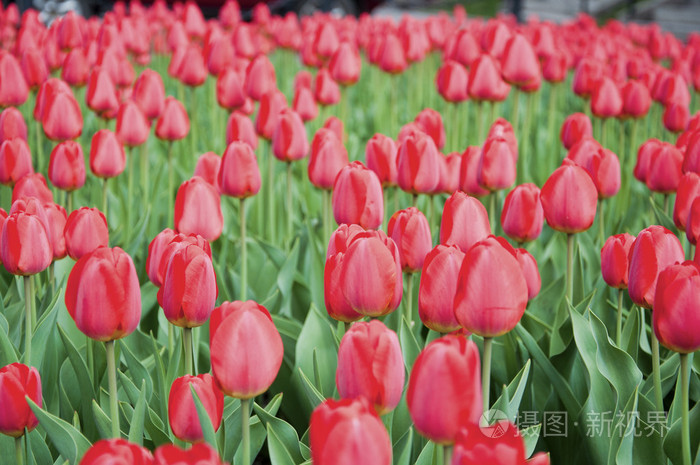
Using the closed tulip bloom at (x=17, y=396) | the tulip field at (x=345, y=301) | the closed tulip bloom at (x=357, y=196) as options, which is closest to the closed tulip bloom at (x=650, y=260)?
the tulip field at (x=345, y=301)

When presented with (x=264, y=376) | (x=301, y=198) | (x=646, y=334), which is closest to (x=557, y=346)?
(x=646, y=334)

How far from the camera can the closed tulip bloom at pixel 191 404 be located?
1135 millimetres

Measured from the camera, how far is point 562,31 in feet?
22.4

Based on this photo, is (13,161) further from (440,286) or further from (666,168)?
(666,168)

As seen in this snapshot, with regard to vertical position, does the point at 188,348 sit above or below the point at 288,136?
below

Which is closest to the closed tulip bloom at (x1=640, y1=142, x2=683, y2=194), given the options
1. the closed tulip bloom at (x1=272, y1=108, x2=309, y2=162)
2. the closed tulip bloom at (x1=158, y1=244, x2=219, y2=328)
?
the closed tulip bloom at (x1=272, y1=108, x2=309, y2=162)

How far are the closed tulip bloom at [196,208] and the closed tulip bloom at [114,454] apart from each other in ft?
3.12

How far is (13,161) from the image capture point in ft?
6.93

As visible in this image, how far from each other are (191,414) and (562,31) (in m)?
6.34

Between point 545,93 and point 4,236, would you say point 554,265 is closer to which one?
point 4,236

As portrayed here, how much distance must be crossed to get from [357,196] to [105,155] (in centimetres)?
88

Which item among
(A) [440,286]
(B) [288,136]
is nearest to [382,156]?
(B) [288,136]

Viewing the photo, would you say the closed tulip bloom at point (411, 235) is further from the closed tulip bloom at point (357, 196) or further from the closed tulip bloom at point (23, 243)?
the closed tulip bloom at point (23, 243)

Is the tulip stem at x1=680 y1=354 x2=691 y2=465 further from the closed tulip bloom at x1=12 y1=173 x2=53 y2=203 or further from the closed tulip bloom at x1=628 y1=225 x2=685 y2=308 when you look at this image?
the closed tulip bloom at x1=12 y1=173 x2=53 y2=203
